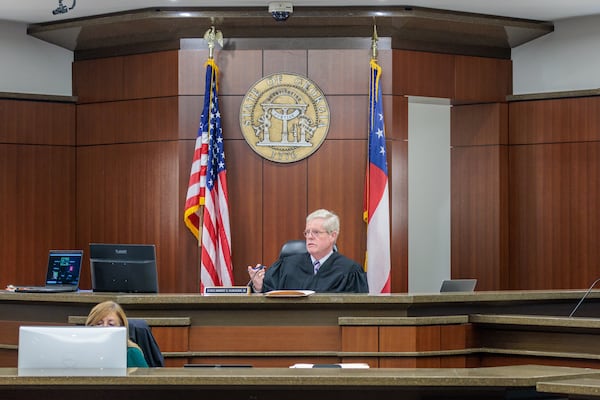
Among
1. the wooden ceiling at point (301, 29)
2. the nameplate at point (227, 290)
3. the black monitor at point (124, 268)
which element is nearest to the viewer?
the nameplate at point (227, 290)

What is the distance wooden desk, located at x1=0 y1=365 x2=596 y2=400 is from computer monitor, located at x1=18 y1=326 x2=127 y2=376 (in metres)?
0.06

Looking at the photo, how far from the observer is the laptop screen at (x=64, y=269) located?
7246 millimetres

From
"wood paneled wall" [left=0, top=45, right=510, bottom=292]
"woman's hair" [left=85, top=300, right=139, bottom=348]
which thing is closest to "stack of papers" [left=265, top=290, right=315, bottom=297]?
"woman's hair" [left=85, top=300, right=139, bottom=348]

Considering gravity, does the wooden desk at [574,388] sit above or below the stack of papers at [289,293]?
below

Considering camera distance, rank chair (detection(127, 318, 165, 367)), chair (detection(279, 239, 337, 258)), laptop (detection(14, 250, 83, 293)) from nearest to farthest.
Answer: chair (detection(127, 318, 165, 367)) → chair (detection(279, 239, 337, 258)) → laptop (detection(14, 250, 83, 293))

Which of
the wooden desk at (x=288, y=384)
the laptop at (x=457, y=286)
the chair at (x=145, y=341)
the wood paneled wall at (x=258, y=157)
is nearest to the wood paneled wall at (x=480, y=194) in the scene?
the wood paneled wall at (x=258, y=157)

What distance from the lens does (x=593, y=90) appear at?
33.0 ft

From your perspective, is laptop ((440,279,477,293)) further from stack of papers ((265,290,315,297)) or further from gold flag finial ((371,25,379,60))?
gold flag finial ((371,25,379,60))

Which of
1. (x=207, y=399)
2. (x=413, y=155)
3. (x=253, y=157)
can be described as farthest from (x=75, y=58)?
(x=207, y=399)

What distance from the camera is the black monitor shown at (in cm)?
662

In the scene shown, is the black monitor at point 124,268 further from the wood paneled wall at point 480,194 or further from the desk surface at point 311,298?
the wood paneled wall at point 480,194

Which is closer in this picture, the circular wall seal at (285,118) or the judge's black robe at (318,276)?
the judge's black robe at (318,276)

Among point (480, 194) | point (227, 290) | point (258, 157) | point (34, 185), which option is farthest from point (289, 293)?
point (34, 185)

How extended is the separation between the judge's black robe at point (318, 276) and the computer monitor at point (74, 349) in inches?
107
